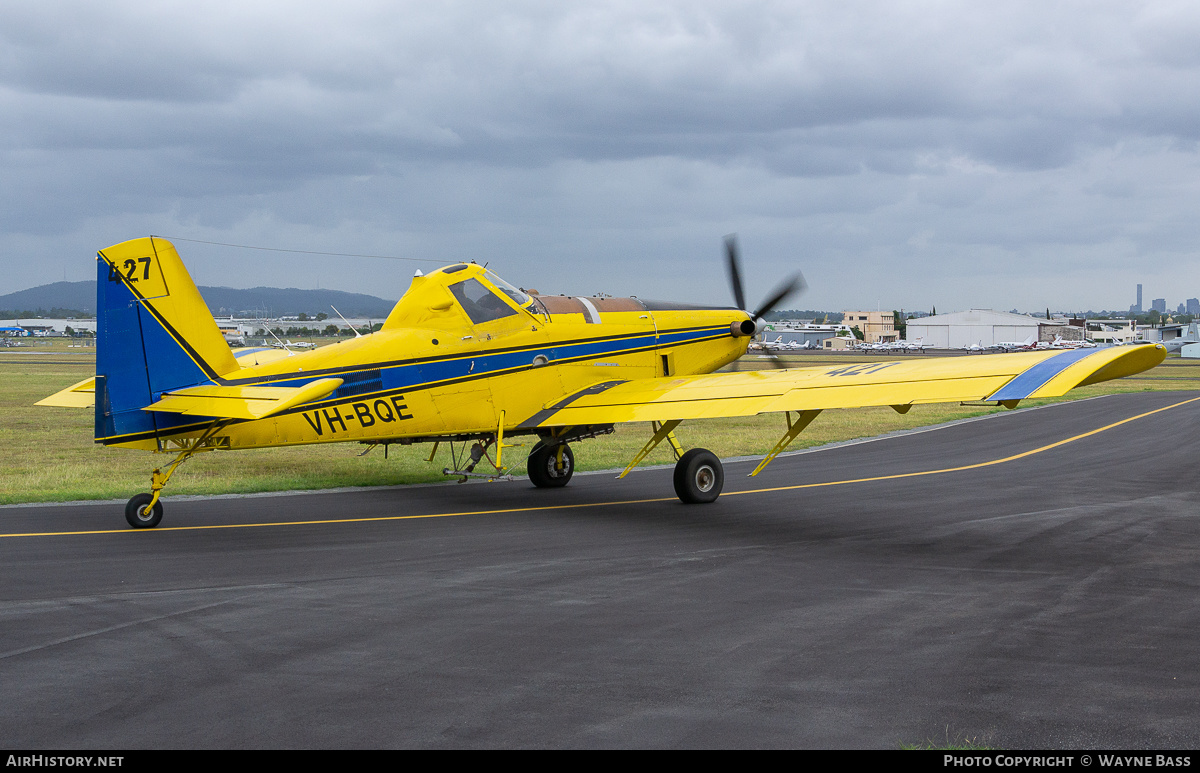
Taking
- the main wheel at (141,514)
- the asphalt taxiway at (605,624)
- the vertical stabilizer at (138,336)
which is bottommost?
the asphalt taxiway at (605,624)

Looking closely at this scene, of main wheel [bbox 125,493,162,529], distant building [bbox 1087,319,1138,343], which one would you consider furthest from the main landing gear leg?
distant building [bbox 1087,319,1138,343]

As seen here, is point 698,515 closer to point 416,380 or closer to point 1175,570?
point 416,380

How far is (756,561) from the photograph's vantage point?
35.7ft

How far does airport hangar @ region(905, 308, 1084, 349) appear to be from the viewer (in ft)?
505

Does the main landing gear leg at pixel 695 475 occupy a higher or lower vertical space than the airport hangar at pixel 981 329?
lower

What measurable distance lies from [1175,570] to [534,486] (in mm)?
10365

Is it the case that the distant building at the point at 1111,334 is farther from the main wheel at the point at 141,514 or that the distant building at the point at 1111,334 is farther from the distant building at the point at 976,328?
the main wheel at the point at 141,514

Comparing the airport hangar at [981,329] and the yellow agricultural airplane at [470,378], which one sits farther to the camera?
the airport hangar at [981,329]

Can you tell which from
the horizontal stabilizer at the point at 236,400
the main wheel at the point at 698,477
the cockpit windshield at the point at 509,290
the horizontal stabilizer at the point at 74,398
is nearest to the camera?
the horizontal stabilizer at the point at 236,400

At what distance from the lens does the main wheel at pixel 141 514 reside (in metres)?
12.9

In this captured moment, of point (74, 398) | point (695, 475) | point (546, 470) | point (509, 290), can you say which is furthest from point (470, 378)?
point (74, 398)

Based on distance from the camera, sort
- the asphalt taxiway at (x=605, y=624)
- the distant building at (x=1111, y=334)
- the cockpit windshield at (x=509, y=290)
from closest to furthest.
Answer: the asphalt taxiway at (x=605, y=624) → the cockpit windshield at (x=509, y=290) → the distant building at (x=1111, y=334)

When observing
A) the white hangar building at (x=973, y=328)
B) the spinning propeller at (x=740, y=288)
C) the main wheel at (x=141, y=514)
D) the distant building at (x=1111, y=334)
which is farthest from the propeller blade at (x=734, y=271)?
the white hangar building at (x=973, y=328)

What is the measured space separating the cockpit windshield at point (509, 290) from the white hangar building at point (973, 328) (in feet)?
469
